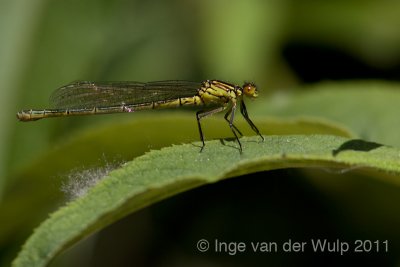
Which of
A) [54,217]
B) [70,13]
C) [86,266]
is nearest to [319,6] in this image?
[70,13]

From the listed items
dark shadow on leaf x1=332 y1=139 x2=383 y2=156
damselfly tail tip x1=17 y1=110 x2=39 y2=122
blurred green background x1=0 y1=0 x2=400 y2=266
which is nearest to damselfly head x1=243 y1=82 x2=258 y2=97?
blurred green background x1=0 y1=0 x2=400 y2=266

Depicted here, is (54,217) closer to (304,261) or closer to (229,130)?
(229,130)

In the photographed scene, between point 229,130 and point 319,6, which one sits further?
point 319,6

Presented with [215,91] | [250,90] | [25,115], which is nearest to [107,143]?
[25,115]

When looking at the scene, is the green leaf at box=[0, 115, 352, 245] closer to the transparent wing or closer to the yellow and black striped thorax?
the yellow and black striped thorax

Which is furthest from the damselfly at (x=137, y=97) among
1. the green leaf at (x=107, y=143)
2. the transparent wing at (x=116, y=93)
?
the green leaf at (x=107, y=143)

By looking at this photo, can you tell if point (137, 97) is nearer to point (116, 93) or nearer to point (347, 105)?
point (116, 93)

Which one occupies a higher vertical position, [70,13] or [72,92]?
[70,13]
